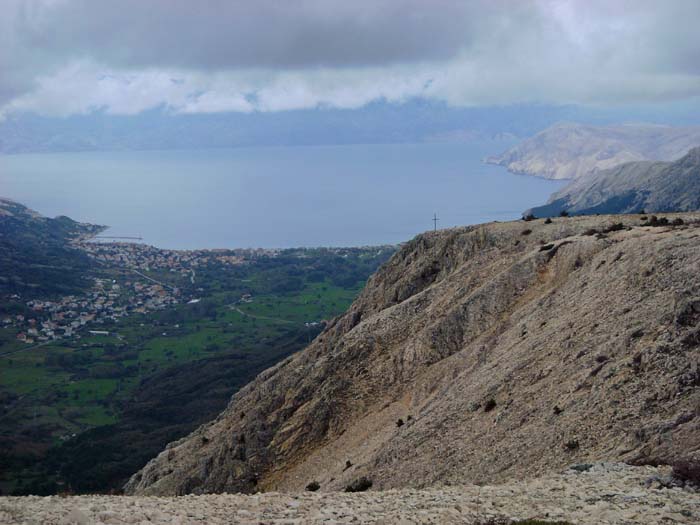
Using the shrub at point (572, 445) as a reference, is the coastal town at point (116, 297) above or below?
below

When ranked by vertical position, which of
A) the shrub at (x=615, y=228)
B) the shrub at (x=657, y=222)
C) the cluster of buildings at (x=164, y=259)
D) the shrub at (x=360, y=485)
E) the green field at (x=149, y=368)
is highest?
the shrub at (x=657, y=222)

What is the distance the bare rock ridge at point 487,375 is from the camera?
18.9m

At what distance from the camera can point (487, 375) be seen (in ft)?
82.2

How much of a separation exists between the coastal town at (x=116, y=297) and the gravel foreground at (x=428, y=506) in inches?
4703

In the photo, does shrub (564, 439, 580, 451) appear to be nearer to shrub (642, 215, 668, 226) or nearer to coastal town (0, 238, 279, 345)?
shrub (642, 215, 668, 226)

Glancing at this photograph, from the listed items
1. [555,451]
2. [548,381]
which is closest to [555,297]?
[548,381]

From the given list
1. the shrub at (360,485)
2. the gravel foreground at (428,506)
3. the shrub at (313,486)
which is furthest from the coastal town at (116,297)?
the gravel foreground at (428,506)

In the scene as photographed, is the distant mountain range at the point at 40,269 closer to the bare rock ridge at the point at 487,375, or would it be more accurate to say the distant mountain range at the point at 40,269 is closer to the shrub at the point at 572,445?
the bare rock ridge at the point at 487,375

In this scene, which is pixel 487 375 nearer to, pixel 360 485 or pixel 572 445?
pixel 360 485

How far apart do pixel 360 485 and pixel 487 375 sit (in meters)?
5.94

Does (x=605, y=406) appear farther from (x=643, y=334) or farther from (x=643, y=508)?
(x=643, y=508)

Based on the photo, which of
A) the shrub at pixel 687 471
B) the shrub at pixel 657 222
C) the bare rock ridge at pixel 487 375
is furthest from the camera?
the shrub at pixel 657 222

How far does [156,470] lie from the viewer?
37594 millimetres

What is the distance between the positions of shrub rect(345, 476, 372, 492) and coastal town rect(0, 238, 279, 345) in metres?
114
